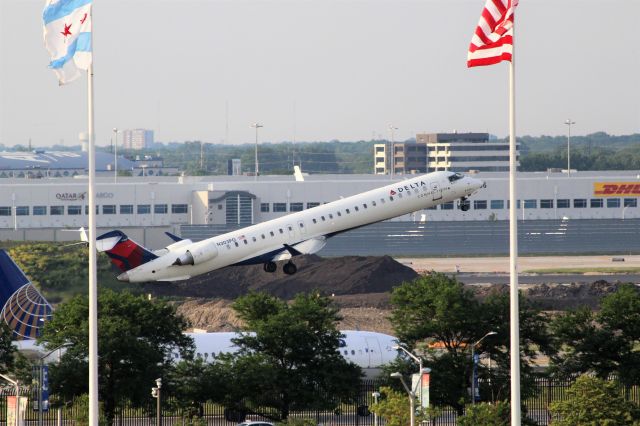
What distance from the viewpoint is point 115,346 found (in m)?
69.0

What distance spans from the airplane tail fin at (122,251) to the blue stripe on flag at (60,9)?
4816 cm

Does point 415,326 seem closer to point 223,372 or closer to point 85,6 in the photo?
point 223,372

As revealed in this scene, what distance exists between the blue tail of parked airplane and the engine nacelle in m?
16.1

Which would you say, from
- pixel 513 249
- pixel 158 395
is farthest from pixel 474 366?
pixel 513 249

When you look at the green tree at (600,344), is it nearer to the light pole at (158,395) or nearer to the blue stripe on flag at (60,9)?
the light pole at (158,395)

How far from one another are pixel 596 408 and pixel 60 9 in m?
25.6

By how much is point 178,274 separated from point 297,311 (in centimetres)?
2707

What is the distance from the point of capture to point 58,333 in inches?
2788

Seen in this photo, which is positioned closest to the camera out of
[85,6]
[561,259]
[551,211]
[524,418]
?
[85,6]

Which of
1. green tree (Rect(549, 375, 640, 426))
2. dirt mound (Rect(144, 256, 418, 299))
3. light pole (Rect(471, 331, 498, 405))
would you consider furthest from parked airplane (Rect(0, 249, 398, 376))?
dirt mound (Rect(144, 256, 418, 299))

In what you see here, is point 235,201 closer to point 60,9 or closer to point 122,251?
point 122,251

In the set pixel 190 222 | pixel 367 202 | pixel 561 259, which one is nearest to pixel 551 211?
pixel 561 259

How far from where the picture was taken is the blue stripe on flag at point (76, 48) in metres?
44.6

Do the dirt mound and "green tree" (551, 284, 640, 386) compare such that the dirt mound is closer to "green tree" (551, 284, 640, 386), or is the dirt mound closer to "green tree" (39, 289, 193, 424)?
"green tree" (39, 289, 193, 424)
